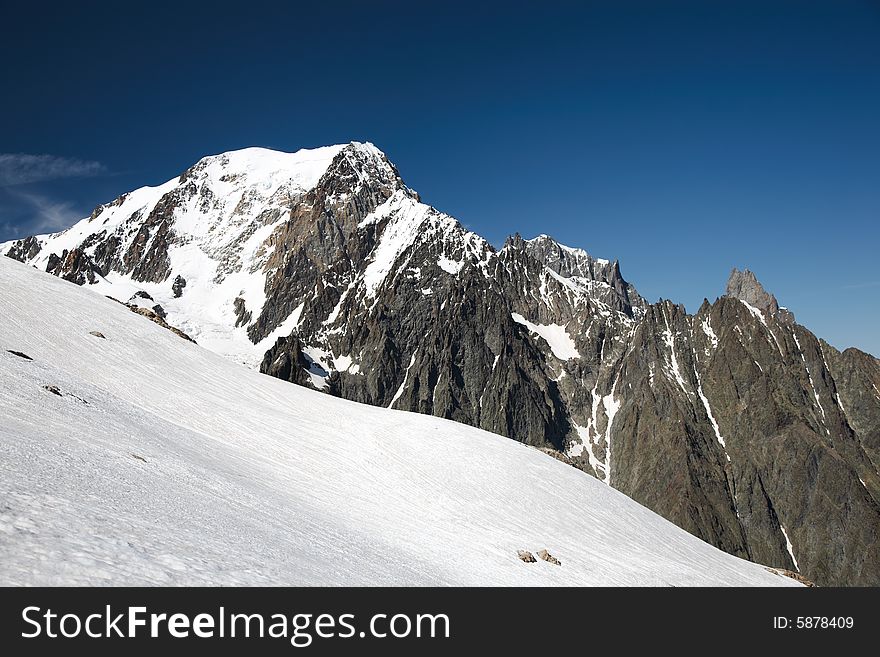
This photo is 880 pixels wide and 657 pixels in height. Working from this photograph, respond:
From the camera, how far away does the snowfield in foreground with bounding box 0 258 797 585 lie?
399 inches

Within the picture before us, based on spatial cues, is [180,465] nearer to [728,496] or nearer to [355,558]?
[355,558]

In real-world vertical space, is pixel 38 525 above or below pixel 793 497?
below

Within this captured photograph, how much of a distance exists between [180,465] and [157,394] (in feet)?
36.3

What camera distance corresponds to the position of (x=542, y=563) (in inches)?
750

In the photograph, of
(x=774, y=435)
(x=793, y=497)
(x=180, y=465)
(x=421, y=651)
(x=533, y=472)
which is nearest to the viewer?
(x=421, y=651)

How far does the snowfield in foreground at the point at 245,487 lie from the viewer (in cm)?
1012

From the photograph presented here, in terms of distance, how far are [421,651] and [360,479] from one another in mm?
15021

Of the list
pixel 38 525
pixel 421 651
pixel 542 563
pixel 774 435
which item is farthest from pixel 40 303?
pixel 774 435

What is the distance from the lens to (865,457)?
604 feet

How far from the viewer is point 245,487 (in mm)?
17219

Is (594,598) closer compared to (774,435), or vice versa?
(594,598)

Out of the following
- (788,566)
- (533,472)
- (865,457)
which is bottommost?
(788,566)

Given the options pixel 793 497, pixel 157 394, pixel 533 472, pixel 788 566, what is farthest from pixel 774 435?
pixel 157 394

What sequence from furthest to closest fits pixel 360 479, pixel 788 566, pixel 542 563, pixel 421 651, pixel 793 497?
pixel 793 497 < pixel 788 566 < pixel 360 479 < pixel 542 563 < pixel 421 651
